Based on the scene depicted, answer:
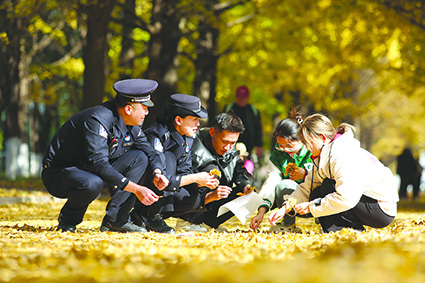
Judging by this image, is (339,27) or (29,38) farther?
(29,38)

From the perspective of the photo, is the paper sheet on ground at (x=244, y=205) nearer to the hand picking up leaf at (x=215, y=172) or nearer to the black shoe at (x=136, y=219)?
the hand picking up leaf at (x=215, y=172)

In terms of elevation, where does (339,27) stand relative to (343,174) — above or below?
above

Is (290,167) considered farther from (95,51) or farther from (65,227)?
(95,51)

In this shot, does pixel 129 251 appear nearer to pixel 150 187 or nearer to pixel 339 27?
pixel 150 187

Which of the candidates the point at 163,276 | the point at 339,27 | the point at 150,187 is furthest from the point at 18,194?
the point at 339,27

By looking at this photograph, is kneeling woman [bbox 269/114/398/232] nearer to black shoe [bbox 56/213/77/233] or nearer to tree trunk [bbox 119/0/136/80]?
black shoe [bbox 56/213/77/233]

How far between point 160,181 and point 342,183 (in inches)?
72.6

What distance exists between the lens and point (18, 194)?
1418 cm

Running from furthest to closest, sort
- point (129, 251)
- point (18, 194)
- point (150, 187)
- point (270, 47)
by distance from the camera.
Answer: point (270, 47) → point (18, 194) → point (150, 187) → point (129, 251)

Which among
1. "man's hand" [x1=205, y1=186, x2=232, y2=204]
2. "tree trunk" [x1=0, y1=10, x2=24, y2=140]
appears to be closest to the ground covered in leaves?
"man's hand" [x1=205, y1=186, x2=232, y2=204]

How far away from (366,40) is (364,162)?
1786 centimetres

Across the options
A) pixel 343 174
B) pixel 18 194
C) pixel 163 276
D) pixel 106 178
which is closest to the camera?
pixel 163 276

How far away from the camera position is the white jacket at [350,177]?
6.13 m

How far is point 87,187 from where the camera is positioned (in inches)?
258
